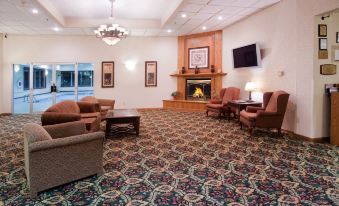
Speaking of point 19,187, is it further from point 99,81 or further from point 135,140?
point 99,81

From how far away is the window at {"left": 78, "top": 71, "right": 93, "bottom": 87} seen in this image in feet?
32.6

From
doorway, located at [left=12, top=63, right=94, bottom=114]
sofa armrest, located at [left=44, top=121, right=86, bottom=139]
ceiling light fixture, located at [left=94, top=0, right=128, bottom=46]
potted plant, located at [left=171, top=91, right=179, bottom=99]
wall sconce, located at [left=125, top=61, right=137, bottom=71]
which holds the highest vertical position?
ceiling light fixture, located at [left=94, top=0, right=128, bottom=46]

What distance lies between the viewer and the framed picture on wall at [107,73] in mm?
9984

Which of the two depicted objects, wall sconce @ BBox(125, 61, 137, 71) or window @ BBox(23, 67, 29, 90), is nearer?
window @ BBox(23, 67, 29, 90)

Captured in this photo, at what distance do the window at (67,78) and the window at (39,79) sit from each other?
1.07 metres

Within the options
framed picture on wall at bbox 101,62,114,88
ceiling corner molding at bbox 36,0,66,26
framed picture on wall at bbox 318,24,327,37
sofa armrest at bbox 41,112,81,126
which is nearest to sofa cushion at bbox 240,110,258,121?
framed picture on wall at bbox 318,24,327,37

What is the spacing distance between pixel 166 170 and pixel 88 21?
7.01 m

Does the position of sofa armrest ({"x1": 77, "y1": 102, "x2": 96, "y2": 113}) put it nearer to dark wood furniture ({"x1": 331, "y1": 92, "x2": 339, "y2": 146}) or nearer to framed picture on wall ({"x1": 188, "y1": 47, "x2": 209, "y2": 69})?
framed picture on wall ({"x1": 188, "y1": 47, "x2": 209, "y2": 69})

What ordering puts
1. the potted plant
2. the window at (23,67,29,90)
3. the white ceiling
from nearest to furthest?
the white ceiling → the window at (23,67,29,90) → the potted plant

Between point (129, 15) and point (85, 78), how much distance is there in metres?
3.78

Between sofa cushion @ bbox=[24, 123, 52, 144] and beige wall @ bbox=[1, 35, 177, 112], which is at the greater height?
beige wall @ bbox=[1, 35, 177, 112]

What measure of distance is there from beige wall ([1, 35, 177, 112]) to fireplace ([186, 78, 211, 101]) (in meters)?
0.78

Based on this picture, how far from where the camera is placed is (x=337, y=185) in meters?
2.89

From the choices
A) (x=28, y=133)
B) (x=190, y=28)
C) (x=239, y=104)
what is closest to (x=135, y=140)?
(x=28, y=133)
